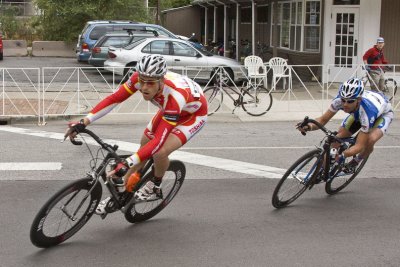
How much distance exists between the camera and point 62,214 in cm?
520

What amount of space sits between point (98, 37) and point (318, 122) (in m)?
18.1

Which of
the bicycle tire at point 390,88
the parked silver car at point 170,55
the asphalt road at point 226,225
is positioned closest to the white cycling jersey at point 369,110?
the asphalt road at point 226,225

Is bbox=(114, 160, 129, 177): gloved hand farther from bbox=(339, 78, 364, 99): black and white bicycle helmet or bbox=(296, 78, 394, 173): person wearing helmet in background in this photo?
bbox=(339, 78, 364, 99): black and white bicycle helmet

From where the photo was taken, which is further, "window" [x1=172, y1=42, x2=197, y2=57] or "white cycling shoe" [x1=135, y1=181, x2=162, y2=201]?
"window" [x1=172, y1=42, x2=197, y2=57]

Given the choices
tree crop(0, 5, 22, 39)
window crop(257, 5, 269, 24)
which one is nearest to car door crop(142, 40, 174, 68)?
window crop(257, 5, 269, 24)

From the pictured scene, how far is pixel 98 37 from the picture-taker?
23.5m

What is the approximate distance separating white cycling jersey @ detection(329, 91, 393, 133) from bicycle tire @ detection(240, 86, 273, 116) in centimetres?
712

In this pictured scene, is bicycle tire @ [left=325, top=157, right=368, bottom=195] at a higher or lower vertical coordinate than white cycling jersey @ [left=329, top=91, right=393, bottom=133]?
lower

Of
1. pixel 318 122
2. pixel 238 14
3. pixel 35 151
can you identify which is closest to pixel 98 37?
pixel 238 14

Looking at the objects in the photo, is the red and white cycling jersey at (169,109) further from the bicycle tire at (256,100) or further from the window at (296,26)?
the window at (296,26)

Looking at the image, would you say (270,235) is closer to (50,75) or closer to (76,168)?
(76,168)

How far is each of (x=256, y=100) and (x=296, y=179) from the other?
7590mm

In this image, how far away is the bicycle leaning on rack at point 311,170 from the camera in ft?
21.0

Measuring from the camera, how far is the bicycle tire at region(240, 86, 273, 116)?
1387cm
